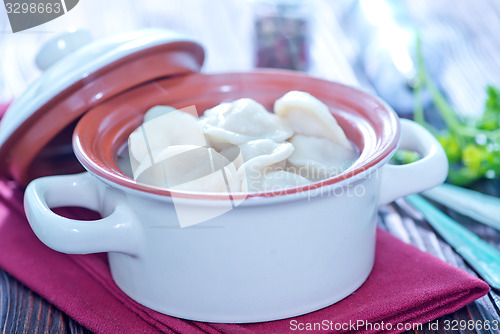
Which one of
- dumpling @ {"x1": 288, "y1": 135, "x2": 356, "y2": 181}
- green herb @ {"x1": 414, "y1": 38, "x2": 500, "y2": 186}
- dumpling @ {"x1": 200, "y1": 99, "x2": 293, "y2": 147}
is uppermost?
dumpling @ {"x1": 200, "y1": 99, "x2": 293, "y2": 147}

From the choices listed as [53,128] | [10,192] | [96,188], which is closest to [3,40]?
[10,192]

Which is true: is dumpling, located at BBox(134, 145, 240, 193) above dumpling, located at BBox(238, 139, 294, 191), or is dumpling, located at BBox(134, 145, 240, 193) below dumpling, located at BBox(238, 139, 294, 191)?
above

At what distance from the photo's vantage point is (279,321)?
820 millimetres

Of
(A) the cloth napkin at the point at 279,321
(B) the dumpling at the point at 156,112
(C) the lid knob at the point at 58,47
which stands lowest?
(A) the cloth napkin at the point at 279,321

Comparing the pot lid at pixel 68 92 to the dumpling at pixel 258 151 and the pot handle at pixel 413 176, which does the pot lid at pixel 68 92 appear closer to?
the dumpling at pixel 258 151

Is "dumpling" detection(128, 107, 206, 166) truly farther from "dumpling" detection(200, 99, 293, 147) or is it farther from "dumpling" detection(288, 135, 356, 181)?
"dumpling" detection(288, 135, 356, 181)

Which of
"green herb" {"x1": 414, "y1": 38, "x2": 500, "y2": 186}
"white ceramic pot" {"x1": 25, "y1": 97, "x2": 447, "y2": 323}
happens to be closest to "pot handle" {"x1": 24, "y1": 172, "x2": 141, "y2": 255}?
"white ceramic pot" {"x1": 25, "y1": 97, "x2": 447, "y2": 323}

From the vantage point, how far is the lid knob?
1140 millimetres

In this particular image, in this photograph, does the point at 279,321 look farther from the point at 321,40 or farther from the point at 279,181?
the point at 321,40

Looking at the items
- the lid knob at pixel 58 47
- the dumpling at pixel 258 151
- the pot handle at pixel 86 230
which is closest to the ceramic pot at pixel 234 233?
the pot handle at pixel 86 230

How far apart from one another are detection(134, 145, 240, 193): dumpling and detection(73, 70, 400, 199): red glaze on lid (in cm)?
4

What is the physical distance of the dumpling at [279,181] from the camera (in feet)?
2.68

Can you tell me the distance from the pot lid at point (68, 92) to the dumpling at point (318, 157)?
0.30 m

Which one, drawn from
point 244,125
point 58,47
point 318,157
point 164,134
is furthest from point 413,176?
point 58,47
